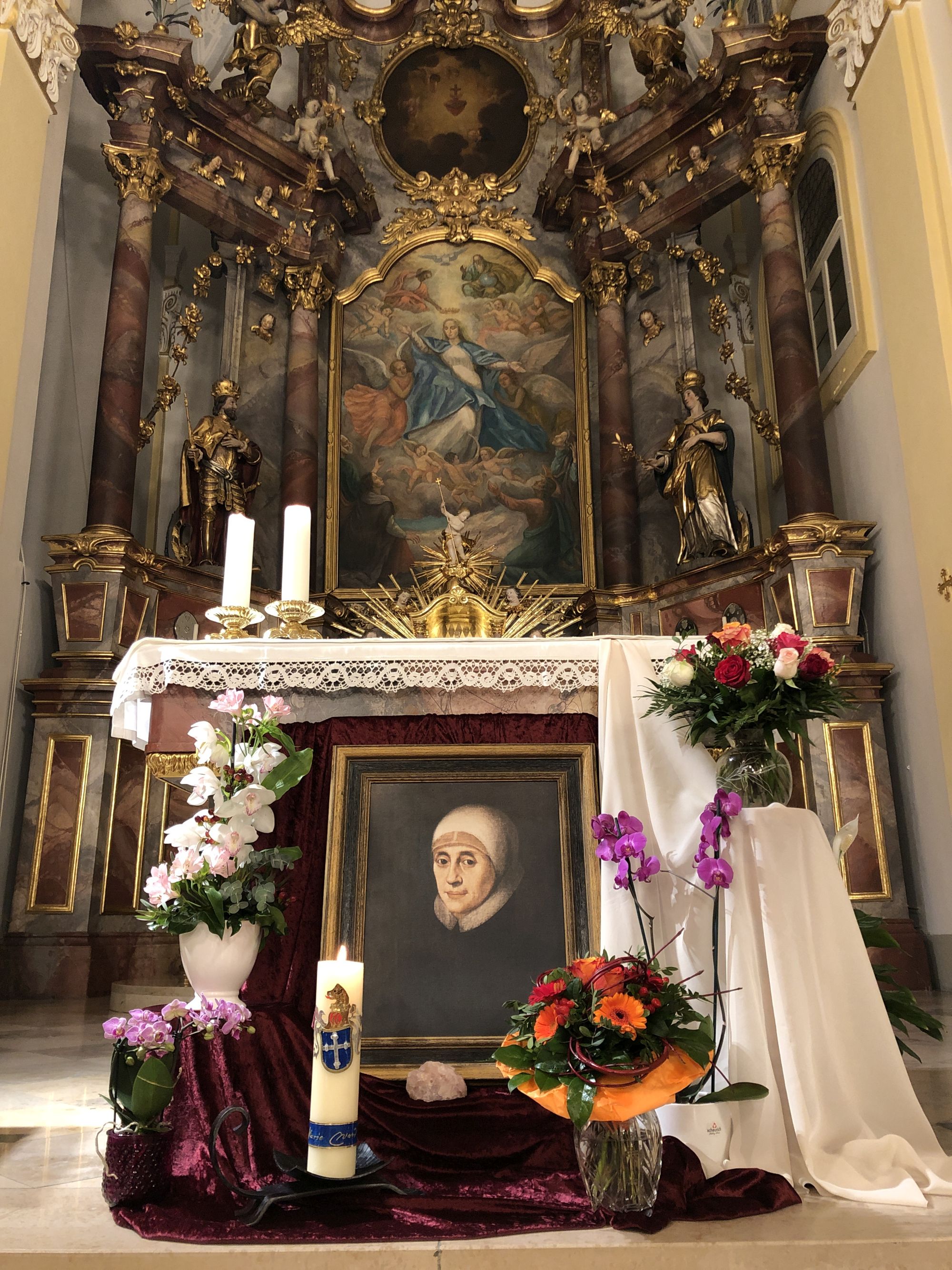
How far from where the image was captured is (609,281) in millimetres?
10055

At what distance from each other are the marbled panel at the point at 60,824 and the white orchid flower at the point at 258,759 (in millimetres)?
4296

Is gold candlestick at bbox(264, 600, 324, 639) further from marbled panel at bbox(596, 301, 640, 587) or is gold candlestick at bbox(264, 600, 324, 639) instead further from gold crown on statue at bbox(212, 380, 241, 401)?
gold crown on statue at bbox(212, 380, 241, 401)

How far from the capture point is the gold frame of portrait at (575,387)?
373 inches

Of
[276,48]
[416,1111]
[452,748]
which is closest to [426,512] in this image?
[276,48]

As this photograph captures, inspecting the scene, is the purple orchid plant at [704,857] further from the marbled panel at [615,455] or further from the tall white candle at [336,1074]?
the marbled panel at [615,455]

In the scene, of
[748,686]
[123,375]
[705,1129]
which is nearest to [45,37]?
[123,375]

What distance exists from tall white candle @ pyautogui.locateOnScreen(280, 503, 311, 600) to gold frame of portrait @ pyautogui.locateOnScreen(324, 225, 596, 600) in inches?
201

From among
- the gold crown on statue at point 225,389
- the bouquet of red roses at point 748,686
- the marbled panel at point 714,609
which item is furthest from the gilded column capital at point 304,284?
the bouquet of red roses at point 748,686

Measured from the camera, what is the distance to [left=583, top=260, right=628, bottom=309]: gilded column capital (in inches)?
395

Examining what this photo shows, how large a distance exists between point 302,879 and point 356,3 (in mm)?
10198

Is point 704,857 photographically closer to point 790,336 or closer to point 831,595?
point 831,595

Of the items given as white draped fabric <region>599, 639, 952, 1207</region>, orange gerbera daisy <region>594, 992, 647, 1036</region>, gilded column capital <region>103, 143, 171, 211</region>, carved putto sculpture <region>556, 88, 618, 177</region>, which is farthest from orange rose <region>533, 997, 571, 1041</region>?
carved putto sculpture <region>556, 88, 618, 177</region>

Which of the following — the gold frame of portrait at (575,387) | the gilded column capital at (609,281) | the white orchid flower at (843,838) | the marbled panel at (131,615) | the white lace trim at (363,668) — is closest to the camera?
the white orchid flower at (843,838)

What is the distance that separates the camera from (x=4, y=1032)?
518 cm
